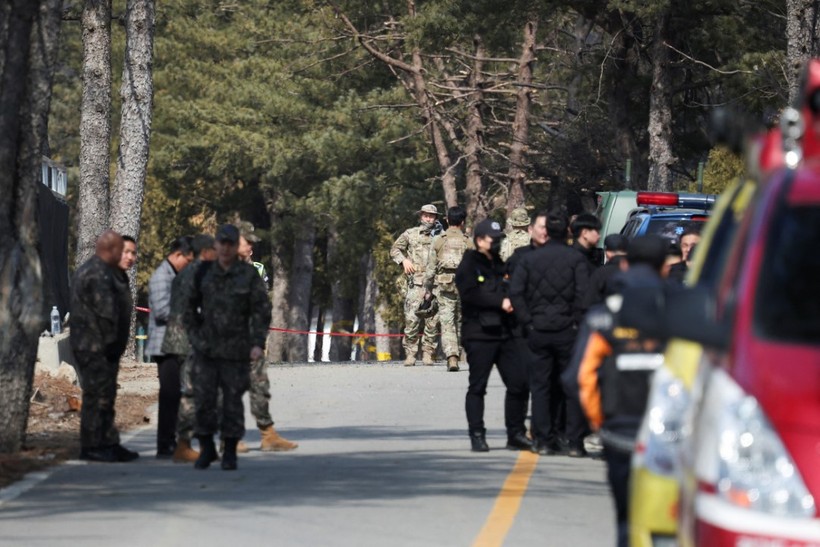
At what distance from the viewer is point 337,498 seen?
40.0ft

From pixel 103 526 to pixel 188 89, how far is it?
49976 mm

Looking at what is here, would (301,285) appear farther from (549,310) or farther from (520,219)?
(549,310)

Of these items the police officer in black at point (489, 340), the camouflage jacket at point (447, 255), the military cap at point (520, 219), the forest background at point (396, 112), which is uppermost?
the forest background at point (396, 112)

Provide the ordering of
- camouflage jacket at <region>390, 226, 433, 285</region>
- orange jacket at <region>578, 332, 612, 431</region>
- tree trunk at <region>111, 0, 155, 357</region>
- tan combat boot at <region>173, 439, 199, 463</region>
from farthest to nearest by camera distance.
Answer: tree trunk at <region>111, 0, 155, 357</region>, camouflage jacket at <region>390, 226, 433, 285</region>, tan combat boot at <region>173, 439, 199, 463</region>, orange jacket at <region>578, 332, 612, 431</region>

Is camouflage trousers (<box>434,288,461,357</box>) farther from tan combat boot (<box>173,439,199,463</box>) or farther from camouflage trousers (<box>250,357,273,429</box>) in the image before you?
tan combat boot (<box>173,439,199,463</box>)

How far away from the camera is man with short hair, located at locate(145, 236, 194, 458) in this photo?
15133mm

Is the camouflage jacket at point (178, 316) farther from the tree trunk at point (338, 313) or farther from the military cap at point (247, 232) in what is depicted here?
the tree trunk at point (338, 313)

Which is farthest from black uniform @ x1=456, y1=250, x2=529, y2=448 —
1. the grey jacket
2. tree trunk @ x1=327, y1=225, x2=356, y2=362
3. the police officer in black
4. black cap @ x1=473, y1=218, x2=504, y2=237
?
tree trunk @ x1=327, y1=225, x2=356, y2=362

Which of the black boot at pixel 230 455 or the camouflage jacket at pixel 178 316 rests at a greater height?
the camouflage jacket at pixel 178 316

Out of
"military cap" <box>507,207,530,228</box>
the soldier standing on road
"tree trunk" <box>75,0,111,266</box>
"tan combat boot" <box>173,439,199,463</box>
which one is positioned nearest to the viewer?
"tan combat boot" <box>173,439,199,463</box>

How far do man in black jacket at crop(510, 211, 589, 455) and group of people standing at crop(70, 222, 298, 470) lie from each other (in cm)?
195

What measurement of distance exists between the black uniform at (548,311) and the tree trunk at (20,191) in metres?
3.67

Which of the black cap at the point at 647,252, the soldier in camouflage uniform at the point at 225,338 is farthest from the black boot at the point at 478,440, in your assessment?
the black cap at the point at 647,252

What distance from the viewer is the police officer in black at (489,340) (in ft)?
50.5
